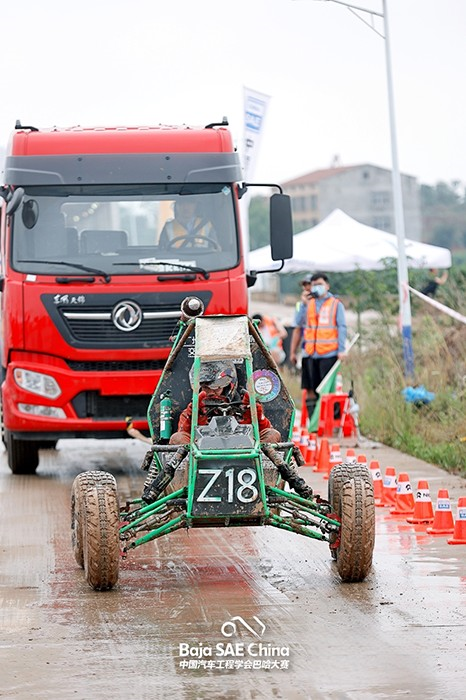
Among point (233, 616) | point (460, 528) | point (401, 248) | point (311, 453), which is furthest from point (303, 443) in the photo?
point (233, 616)

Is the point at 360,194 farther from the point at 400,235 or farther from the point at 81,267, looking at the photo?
the point at 81,267

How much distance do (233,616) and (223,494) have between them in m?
0.69

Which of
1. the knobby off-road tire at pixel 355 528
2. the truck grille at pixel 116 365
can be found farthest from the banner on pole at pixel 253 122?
the knobby off-road tire at pixel 355 528

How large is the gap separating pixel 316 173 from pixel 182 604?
11634 centimetres

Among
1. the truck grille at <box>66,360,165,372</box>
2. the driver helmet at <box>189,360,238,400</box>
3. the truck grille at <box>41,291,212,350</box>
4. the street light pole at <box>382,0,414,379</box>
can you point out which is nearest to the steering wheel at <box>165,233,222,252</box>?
the truck grille at <box>41,291,212,350</box>

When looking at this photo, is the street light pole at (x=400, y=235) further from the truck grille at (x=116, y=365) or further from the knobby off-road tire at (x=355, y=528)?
the knobby off-road tire at (x=355, y=528)

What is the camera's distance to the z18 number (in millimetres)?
7898

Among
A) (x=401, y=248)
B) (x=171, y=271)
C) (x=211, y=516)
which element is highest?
(x=401, y=248)

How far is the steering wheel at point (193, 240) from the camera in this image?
13.6 meters

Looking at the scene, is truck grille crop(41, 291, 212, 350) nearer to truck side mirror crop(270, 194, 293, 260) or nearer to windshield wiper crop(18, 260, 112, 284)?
windshield wiper crop(18, 260, 112, 284)

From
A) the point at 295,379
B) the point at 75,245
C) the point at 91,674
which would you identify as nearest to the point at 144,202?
the point at 75,245

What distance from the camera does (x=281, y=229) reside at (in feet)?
45.3

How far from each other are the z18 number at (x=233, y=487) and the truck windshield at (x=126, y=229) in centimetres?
571

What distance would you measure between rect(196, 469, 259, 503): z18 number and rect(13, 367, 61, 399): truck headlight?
5.66m
